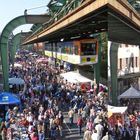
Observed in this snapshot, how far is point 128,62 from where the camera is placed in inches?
219

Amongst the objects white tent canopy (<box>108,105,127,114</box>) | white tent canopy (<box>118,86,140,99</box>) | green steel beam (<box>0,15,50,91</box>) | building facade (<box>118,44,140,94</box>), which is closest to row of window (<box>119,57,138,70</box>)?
building facade (<box>118,44,140,94</box>)

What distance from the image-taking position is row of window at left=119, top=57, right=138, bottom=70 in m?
5.24

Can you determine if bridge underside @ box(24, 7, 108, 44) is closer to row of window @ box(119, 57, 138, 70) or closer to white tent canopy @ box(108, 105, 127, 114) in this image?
row of window @ box(119, 57, 138, 70)

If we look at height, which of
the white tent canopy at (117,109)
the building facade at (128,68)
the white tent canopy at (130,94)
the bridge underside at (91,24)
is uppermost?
the bridge underside at (91,24)

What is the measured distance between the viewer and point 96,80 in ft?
101

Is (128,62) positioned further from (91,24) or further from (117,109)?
(91,24)

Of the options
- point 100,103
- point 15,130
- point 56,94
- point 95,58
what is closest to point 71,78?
point 95,58

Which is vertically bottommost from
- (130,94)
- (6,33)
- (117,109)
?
(117,109)

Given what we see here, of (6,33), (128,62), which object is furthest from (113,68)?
(6,33)

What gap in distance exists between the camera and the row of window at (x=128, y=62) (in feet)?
17.2

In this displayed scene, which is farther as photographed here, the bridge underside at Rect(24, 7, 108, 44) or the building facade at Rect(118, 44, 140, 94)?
the bridge underside at Rect(24, 7, 108, 44)

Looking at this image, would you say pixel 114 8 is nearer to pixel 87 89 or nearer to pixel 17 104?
pixel 17 104

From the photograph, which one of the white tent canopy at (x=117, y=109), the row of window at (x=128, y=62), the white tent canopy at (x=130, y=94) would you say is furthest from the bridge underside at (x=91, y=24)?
the white tent canopy at (x=117, y=109)

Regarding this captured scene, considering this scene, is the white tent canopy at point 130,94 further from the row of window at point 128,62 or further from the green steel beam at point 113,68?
the row of window at point 128,62
